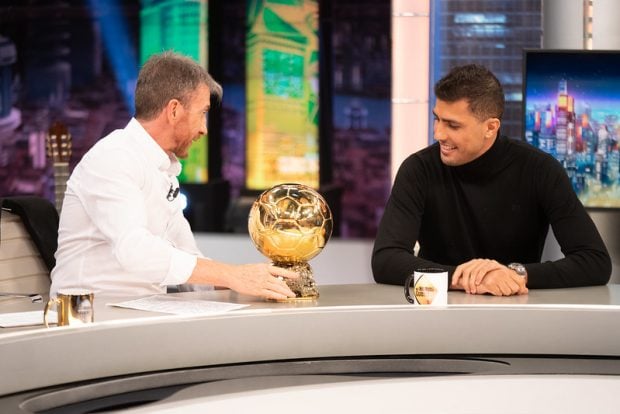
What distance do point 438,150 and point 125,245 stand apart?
3.36 ft

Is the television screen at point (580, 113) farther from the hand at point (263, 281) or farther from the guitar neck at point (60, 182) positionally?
the hand at point (263, 281)

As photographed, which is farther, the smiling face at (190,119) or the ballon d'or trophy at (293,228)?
the smiling face at (190,119)

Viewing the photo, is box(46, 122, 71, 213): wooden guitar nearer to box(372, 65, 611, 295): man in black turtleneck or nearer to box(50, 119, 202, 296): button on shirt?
box(50, 119, 202, 296): button on shirt

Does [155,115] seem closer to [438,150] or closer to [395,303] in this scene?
[438,150]

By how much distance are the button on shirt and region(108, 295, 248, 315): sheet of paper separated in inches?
9.1

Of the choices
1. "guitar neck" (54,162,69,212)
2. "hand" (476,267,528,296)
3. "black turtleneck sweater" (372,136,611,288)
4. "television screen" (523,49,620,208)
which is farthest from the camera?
"guitar neck" (54,162,69,212)

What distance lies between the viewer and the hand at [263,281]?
1896mm

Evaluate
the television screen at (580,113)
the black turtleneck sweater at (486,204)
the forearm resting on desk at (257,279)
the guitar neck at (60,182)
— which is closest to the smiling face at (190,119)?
the black turtleneck sweater at (486,204)

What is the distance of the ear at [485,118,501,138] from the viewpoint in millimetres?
2744

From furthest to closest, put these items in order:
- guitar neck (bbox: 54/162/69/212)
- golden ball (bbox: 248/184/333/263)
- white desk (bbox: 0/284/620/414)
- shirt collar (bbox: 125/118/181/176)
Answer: guitar neck (bbox: 54/162/69/212), shirt collar (bbox: 125/118/181/176), golden ball (bbox: 248/184/333/263), white desk (bbox: 0/284/620/414)

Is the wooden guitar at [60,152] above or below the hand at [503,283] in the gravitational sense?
above

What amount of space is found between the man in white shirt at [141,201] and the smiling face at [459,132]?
636 mm

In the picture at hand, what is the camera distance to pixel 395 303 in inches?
73.9

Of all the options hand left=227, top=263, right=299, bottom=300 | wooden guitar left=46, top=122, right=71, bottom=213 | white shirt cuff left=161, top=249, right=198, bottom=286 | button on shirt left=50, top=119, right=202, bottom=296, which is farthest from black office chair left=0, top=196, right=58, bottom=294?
wooden guitar left=46, top=122, right=71, bottom=213
